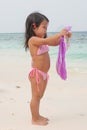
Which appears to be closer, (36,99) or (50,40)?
(50,40)

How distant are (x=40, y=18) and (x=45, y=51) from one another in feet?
1.09

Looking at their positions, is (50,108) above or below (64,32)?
below

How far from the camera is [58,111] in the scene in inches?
169

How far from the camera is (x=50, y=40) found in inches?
139

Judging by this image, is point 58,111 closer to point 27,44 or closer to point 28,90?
point 27,44

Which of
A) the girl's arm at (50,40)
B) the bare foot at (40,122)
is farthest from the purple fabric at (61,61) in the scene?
the bare foot at (40,122)

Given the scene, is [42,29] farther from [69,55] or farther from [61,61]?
[69,55]

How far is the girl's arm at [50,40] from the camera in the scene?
11.4 feet

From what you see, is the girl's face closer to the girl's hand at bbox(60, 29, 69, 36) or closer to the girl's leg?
the girl's hand at bbox(60, 29, 69, 36)

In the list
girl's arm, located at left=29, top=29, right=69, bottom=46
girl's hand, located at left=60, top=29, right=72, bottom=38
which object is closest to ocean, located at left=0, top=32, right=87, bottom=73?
girl's arm, located at left=29, top=29, right=69, bottom=46

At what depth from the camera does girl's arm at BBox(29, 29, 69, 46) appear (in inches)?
137

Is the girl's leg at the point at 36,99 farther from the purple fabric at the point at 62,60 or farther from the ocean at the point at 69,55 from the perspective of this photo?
the ocean at the point at 69,55

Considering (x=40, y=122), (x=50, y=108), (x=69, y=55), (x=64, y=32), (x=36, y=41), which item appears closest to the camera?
(x=64, y=32)

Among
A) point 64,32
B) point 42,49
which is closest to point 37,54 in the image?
point 42,49
